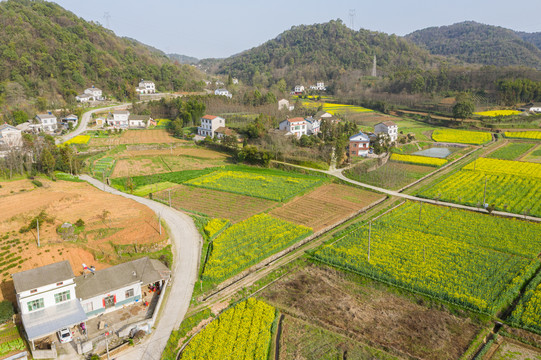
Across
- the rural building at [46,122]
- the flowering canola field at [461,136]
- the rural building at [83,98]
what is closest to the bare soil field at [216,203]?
the rural building at [46,122]

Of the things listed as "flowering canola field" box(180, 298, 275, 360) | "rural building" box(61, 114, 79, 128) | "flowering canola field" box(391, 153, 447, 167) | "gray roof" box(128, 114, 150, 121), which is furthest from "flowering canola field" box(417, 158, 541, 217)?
"rural building" box(61, 114, 79, 128)

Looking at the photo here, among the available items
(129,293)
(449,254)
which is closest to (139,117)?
(129,293)

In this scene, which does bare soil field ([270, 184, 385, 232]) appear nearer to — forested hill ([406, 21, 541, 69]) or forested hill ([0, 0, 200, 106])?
forested hill ([0, 0, 200, 106])

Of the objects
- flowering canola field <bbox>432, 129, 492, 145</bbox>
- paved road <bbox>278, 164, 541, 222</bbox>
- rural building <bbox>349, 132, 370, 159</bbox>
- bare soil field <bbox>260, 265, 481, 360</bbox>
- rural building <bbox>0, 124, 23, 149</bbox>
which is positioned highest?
rural building <bbox>0, 124, 23, 149</bbox>

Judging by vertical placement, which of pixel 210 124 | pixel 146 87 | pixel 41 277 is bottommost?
pixel 41 277

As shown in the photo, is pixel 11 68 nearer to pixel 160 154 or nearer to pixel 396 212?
pixel 160 154

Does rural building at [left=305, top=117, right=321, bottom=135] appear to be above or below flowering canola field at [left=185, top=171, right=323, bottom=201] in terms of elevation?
above

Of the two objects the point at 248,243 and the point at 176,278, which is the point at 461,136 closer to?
the point at 248,243
